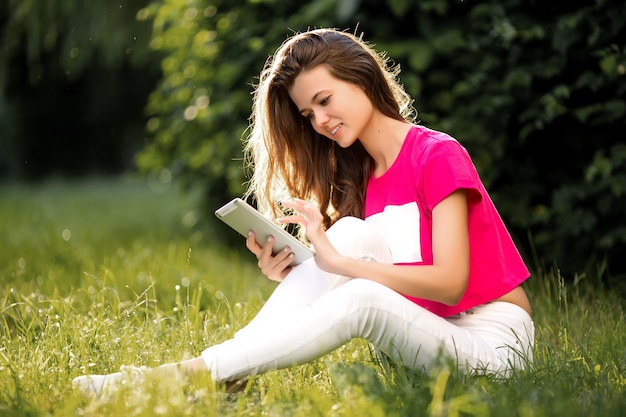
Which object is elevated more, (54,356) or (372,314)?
(372,314)

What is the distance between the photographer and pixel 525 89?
13.0ft

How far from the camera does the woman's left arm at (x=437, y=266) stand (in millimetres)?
2336

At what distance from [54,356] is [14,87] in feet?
33.7

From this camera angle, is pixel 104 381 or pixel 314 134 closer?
pixel 104 381

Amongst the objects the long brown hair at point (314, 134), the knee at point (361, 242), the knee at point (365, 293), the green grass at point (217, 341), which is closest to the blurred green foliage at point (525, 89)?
the green grass at point (217, 341)

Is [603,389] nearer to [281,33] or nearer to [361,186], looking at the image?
[361,186]

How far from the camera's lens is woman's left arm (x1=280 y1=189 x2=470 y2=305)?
2.34 m

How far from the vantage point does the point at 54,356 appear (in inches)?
105

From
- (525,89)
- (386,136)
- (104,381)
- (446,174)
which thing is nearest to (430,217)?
(446,174)

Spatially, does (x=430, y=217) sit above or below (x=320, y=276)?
above

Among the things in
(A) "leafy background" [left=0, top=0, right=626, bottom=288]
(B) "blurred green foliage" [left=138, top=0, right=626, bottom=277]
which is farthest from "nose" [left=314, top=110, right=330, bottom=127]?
(A) "leafy background" [left=0, top=0, right=626, bottom=288]

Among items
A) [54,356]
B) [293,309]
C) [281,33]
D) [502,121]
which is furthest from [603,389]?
[281,33]

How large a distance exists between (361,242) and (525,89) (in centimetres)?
175

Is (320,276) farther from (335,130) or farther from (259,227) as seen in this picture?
(335,130)
